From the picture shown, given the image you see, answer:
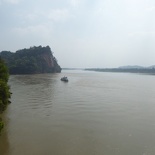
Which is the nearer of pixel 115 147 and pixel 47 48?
pixel 115 147

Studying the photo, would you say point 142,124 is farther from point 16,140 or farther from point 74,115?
point 16,140

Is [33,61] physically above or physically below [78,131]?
above

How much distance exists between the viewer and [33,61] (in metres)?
87.9

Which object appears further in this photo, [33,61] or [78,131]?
[33,61]

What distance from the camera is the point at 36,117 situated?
17.0m

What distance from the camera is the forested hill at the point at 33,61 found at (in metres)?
81.2

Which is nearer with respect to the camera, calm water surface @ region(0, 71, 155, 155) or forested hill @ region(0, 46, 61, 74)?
calm water surface @ region(0, 71, 155, 155)

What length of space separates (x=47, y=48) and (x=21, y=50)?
13769 mm

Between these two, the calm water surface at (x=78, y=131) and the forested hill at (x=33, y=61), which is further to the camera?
the forested hill at (x=33, y=61)

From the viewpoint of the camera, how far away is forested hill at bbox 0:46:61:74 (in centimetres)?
8125

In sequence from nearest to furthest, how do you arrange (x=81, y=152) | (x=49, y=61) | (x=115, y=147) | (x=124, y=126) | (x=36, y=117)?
(x=81, y=152) → (x=115, y=147) → (x=124, y=126) → (x=36, y=117) → (x=49, y=61)

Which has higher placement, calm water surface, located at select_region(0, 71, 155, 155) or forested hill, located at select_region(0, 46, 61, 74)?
forested hill, located at select_region(0, 46, 61, 74)

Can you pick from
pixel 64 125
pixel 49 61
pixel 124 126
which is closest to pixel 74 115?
pixel 64 125

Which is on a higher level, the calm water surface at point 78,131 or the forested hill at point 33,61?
the forested hill at point 33,61
